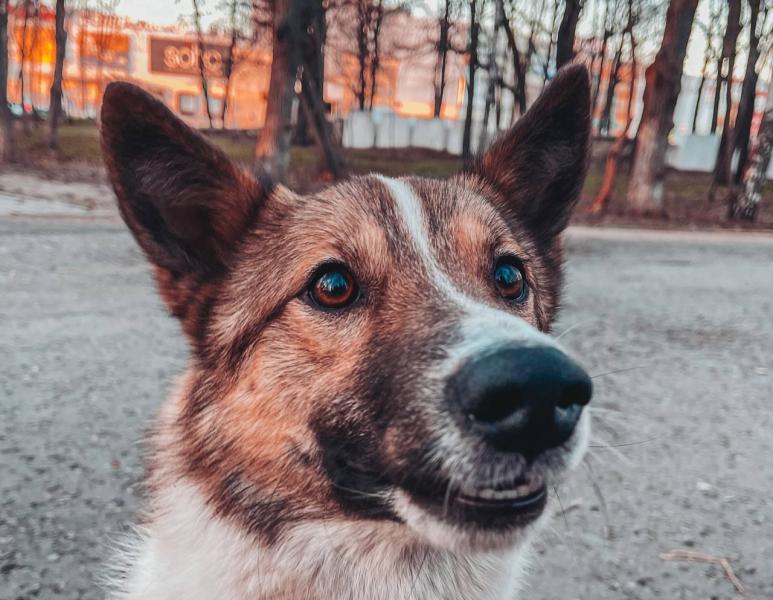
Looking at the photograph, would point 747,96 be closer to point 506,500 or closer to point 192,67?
point 506,500

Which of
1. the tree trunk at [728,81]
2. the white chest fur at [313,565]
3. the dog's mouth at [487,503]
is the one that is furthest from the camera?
the tree trunk at [728,81]

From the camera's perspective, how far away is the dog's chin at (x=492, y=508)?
187 centimetres

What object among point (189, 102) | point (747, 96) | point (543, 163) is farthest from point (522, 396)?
point (189, 102)

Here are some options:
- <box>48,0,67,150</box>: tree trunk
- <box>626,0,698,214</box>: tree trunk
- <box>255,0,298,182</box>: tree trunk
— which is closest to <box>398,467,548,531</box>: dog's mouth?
<box>255,0,298,182</box>: tree trunk

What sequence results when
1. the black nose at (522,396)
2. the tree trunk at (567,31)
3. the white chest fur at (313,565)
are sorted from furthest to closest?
the tree trunk at (567,31), the white chest fur at (313,565), the black nose at (522,396)

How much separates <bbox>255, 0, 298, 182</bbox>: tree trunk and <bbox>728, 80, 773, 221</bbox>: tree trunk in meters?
11.1

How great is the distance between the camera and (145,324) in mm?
6316

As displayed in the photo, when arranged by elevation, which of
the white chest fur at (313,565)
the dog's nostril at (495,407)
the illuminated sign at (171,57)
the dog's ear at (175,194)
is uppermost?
the illuminated sign at (171,57)

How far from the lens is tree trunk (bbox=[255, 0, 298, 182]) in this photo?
1250 centimetres

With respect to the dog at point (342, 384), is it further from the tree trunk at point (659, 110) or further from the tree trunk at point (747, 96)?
the tree trunk at point (747, 96)

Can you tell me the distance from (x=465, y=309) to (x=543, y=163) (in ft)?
4.36

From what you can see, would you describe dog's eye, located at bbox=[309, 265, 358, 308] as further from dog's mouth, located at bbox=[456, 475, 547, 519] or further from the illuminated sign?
the illuminated sign

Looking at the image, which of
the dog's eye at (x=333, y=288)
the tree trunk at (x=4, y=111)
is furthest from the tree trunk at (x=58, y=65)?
the dog's eye at (x=333, y=288)

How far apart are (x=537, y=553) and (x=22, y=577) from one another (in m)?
2.23
